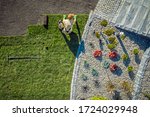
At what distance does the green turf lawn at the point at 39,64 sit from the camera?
36.6m

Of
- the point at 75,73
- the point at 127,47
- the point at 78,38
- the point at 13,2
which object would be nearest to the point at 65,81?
the point at 75,73

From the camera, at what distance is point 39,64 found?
121 ft

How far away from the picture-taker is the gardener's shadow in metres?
36.7

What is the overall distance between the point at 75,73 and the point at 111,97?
4202 millimetres

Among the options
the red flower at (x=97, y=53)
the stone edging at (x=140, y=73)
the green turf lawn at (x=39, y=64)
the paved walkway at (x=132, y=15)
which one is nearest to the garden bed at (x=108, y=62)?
the red flower at (x=97, y=53)

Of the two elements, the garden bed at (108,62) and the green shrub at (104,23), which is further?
the garden bed at (108,62)

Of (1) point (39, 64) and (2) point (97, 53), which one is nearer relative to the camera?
(2) point (97, 53)

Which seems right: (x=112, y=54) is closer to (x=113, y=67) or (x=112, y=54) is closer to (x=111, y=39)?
(x=113, y=67)

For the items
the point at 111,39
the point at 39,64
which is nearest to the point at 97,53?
the point at 111,39

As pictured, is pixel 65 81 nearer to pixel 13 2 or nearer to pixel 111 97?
pixel 111 97

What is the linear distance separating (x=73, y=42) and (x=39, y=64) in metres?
3.97

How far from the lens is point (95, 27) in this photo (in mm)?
36312

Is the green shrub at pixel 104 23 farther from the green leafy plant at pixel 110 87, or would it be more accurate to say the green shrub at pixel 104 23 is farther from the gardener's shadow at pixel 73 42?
the green leafy plant at pixel 110 87

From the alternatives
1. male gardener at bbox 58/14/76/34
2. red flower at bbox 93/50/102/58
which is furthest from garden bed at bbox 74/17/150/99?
male gardener at bbox 58/14/76/34
